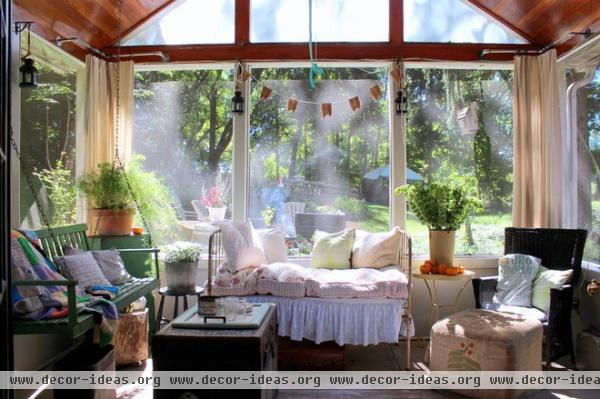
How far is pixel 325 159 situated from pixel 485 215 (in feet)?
5.15

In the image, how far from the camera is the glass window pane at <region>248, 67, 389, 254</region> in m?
4.36

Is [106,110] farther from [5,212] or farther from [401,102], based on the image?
[5,212]

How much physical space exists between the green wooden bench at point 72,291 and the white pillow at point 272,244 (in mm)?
897

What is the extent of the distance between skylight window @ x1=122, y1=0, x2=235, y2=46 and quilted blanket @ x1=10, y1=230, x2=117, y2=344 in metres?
2.40

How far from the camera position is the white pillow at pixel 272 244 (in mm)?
4035

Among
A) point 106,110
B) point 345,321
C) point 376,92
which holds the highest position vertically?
point 376,92

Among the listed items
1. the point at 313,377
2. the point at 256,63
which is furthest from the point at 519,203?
the point at 256,63

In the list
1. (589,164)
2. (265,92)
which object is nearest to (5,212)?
(265,92)

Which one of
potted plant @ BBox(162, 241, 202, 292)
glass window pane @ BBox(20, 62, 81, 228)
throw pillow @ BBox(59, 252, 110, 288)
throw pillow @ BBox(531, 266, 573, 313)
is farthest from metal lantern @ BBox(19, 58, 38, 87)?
throw pillow @ BBox(531, 266, 573, 313)

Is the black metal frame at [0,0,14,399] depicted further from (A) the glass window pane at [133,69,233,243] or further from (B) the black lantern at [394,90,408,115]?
(B) the black lantern at [394,90,408,115]

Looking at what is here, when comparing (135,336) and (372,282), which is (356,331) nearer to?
(372,282)

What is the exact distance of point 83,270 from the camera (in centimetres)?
293

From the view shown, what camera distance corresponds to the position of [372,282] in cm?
337

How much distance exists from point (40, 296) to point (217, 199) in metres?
2.12
